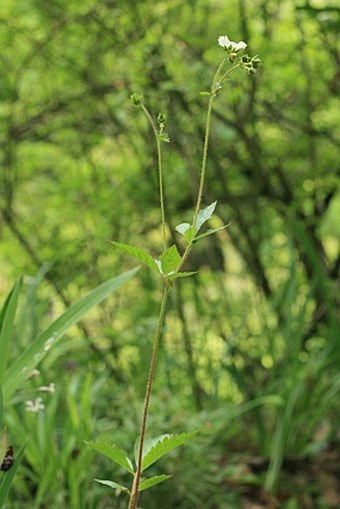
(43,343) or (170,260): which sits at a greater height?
(43,343)

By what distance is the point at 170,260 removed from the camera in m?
1.08

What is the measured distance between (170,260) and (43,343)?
1.93 feet

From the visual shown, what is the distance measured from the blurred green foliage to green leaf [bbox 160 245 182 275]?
1.10 m

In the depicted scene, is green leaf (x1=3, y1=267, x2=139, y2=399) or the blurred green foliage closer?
green leaf (x1=3, y1=267, x2=139, y2=399)

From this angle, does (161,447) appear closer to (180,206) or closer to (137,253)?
(137,253)

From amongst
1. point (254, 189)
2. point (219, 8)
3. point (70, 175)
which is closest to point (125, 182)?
point (70, 175)

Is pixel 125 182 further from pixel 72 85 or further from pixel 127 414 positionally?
pixel 127 414

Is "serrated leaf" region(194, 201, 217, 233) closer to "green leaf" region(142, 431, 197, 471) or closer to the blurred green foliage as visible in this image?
"green leaf" region(142, 431, 197, 471)

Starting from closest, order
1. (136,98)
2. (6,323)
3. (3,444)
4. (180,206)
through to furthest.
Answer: (136,98), (3,444), (6,323), (180,206)

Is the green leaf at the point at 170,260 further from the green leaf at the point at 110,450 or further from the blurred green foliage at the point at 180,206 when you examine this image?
the blurred green foliage at the point at 180,206

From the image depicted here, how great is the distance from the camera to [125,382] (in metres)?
2.71

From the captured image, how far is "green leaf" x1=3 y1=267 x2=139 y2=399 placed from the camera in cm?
159

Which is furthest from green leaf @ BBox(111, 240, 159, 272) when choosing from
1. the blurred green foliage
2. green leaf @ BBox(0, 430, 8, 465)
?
the blurred green foliage

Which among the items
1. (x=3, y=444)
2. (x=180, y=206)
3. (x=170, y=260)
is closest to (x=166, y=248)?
(x=170, y=260)
